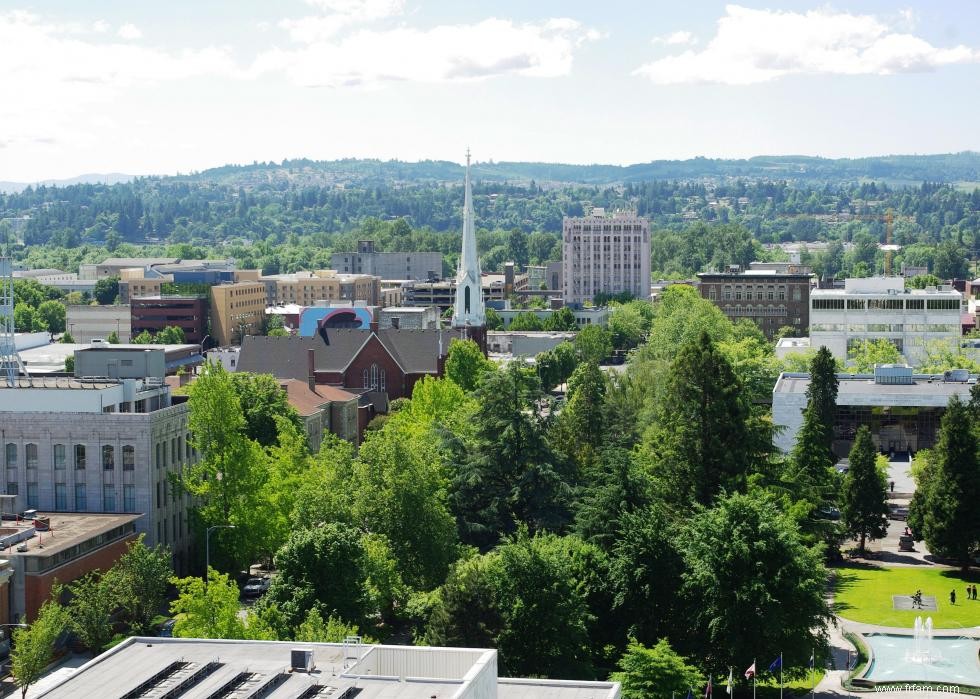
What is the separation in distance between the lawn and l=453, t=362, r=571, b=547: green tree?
1519cm

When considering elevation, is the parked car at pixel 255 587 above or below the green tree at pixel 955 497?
below

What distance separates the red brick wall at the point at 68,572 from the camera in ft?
221

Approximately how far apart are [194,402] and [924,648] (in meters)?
Answer: 36.8

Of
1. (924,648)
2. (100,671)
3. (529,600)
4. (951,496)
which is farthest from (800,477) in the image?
(100,671)

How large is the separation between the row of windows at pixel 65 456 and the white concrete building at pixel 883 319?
94090 mm

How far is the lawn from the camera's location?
256 feet

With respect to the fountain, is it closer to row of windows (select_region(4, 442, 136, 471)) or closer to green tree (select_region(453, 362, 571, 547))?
green tree (select_region(453, 362, 571, 547))

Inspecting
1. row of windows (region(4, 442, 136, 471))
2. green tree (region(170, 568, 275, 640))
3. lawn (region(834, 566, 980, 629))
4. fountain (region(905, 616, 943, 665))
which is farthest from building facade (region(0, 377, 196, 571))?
fountain (region(905, 616, 943, 665))

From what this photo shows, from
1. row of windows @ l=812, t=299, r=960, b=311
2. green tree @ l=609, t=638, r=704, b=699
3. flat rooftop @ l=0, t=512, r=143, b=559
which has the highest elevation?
row of windows @ l=812, t=299, r=960, b=311

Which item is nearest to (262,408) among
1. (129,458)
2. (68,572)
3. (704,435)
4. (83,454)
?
(129,458)

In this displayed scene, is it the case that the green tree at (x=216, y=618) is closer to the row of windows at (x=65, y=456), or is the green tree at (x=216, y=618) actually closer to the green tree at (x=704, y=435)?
the row of windows at (x=65, y=456)

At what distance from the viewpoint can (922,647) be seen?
240 ft

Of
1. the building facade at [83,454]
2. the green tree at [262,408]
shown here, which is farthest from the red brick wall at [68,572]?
the green tree at [262,408]

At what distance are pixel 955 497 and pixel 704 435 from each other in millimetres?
16124
